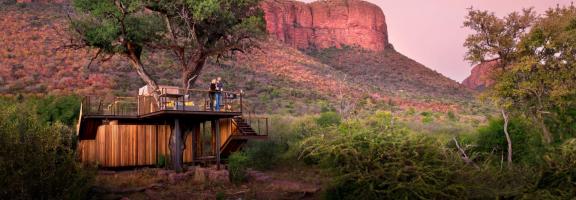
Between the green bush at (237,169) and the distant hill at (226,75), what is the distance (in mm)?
10017

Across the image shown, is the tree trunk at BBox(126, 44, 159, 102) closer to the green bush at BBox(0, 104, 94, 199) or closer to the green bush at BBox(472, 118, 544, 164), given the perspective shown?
the green bush at BBox(0, 104, 94, 199)

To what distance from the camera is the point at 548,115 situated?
27.1 metres

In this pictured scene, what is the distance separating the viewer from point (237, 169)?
21703mm

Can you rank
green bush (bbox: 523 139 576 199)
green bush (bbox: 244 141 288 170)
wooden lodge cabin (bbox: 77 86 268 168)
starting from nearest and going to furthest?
green bush (bbox: 523 139 576 199) < wooden lodge cabin (bbox: 77 86 268 168) < green bush (bbox: 244 141 288 170)

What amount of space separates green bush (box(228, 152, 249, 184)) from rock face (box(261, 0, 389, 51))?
83.6 m

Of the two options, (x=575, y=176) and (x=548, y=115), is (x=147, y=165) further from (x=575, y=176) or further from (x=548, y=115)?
(x=548, y=115)

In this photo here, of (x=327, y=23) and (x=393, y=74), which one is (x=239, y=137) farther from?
(x=327, y=23)

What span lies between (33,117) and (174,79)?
34.3 m

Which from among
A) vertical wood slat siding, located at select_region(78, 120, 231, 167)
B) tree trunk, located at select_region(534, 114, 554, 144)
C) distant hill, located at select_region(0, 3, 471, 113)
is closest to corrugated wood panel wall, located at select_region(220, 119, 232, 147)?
vertical wood slat siding, located at select_region(78, 120, 231, 167)

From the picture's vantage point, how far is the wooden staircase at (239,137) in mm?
24656

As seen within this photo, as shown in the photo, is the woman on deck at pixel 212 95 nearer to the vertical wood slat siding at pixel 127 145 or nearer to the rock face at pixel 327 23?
the vertical wood slat siding at pixel 127 145

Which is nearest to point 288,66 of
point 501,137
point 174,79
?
point 174,79

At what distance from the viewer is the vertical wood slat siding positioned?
2364cm

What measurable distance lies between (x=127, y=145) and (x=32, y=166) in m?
10.1
